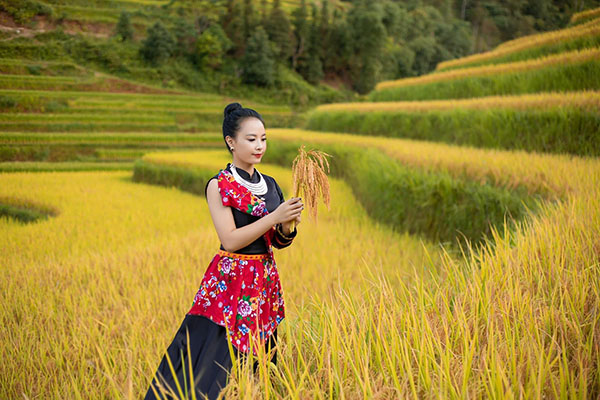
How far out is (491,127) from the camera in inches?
188

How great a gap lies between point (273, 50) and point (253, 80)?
89cm

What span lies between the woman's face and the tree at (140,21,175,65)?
152 inches

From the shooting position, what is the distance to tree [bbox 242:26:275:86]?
8510 mm

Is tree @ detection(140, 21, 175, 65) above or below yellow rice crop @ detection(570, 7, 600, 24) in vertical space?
below

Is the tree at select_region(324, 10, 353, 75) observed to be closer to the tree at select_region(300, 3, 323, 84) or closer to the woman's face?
the tree at select_region(300, 3, 323, 84)

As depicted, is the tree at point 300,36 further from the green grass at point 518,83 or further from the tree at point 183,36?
the tree at point 183,36

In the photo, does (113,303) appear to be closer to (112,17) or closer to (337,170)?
(112,17)

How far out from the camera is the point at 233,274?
3.97 ft

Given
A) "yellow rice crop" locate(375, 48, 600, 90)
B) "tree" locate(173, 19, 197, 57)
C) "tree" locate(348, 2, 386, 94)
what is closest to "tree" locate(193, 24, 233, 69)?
"tree" locate(173, 19, 197, 57)

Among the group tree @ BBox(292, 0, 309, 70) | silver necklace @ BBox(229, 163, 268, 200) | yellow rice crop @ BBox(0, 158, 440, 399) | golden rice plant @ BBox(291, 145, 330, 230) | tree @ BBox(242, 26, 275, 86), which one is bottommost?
yellow rice crop @ BBox(0, 158, 440, 399)

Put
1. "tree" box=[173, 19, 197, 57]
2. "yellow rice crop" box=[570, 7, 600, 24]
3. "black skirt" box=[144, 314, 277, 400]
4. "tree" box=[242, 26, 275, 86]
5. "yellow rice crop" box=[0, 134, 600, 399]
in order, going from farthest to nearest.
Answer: "tree" box=[242, 26, 275, 86] → "yellow rice crop" box=[570, 7, 600, 24] → "tree" box=[173, 19, 197, 57] → "black skirt" box=[144, 314, 277, 400] → "yellow rice crop" box=[0, 134, 600, 399]

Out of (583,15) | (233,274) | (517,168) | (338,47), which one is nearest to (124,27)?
(233,274)

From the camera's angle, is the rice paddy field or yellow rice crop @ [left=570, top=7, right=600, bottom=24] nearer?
the rice paddy field

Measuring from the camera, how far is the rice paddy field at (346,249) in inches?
40.9
